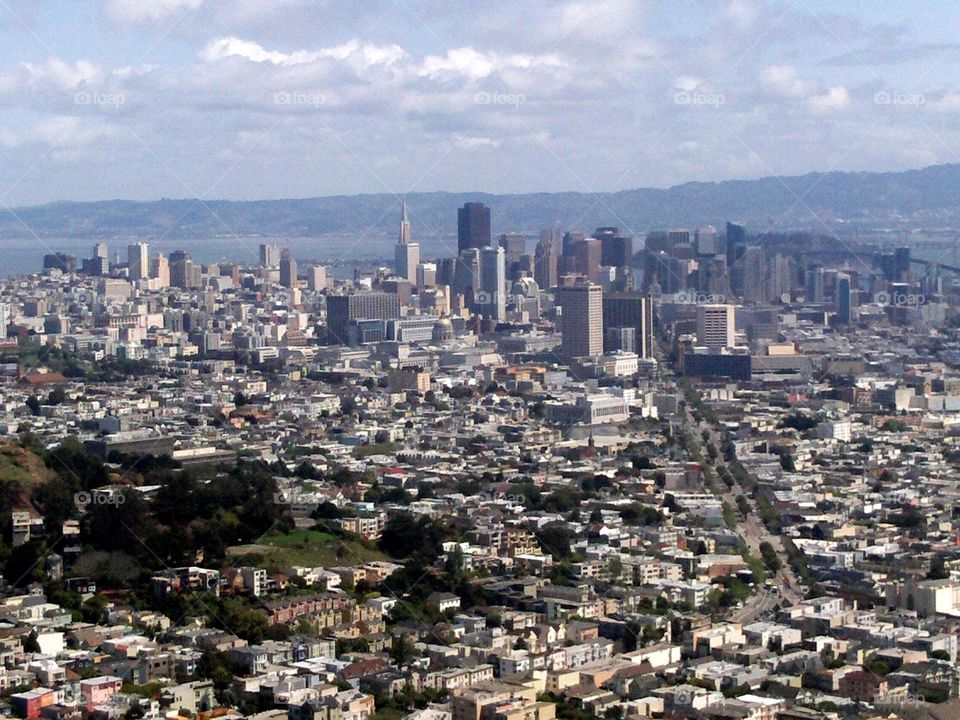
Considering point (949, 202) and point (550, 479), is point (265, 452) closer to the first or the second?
point (550, 479)

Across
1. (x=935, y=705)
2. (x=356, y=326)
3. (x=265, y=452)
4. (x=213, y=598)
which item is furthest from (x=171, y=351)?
(x=935, y=705)

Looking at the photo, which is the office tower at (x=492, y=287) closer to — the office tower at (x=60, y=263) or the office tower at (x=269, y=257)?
the office tower at (x=269, y=257)

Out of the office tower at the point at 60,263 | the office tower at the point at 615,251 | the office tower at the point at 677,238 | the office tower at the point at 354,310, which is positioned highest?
the office tower at the point at 677,238

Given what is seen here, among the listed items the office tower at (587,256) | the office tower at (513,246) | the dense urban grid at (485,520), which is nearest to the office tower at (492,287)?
the office tower at (513,246)

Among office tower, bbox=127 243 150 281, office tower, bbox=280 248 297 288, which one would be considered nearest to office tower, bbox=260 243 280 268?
office tower, bbox=280 248 297 288

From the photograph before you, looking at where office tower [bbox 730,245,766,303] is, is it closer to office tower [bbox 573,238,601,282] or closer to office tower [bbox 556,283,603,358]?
office tower [bbox 573,238,601,282]

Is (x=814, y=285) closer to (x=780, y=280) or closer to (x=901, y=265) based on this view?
(x=780, y=280)
